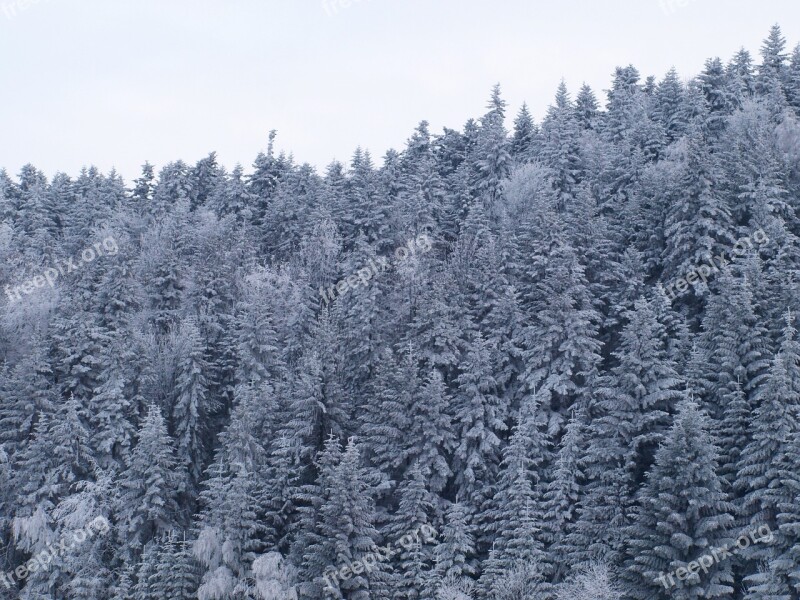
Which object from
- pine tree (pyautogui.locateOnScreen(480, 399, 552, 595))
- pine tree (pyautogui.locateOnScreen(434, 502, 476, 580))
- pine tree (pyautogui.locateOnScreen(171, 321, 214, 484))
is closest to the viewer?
pine tree (pyautogui.locateOnScreen(480, 399, 552, 595))

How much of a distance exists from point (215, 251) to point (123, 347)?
12.5m

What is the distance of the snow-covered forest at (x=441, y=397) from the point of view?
3466cm

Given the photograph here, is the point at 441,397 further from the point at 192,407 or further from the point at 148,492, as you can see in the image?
the point at 148,492

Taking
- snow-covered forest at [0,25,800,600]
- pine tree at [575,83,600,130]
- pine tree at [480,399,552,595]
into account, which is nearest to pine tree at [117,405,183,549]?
snow-covered forest at [0,25,800,600]

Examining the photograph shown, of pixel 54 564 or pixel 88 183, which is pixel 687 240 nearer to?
pixel 54 564

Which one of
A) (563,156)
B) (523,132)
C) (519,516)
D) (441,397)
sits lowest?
(519,516)

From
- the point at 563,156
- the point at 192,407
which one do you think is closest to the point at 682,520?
the point at 192,407

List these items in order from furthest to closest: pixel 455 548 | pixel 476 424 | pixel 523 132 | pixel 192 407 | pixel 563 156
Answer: pixel 523 132, pixel 563 156, pixel 192 407, pixel 476 424, pixel 455 548

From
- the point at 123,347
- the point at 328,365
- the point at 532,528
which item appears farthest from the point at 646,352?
the point at 123,347

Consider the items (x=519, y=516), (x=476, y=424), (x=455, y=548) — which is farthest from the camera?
(x=476, y=424)

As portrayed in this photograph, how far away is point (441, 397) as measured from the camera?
41219mm

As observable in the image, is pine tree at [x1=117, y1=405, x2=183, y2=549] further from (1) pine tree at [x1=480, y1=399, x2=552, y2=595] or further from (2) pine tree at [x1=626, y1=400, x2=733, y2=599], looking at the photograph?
(2) pine tree at [x1=626, y1=400, x2=733, y2=599]

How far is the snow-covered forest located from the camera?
3466cm

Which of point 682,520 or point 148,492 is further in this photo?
point 148,492
